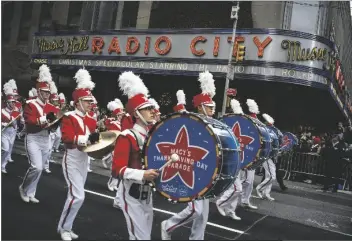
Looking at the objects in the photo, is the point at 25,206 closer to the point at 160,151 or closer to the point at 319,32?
the point at 160,151

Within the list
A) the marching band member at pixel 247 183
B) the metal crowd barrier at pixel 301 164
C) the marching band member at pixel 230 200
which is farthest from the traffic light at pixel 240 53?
the marching band member at pixel 230 200

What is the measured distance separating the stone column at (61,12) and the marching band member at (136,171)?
22.3 metres

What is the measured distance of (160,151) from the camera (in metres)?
3.51

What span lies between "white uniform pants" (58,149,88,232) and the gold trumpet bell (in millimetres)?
312

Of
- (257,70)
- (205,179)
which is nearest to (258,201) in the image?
(205,179)

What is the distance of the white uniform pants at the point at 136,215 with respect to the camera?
133 inches

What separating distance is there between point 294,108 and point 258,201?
12177 millimetres

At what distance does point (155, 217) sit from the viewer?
6277 millimetres

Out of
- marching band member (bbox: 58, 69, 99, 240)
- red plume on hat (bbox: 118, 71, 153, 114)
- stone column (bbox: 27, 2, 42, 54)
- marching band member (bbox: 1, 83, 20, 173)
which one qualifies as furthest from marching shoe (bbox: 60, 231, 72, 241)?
stone column (bbox: 27, 2, 42, 54)

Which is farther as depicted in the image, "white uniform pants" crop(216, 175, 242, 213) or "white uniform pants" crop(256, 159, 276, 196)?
"white uniform pants" crop(256, 159, 276, 196)

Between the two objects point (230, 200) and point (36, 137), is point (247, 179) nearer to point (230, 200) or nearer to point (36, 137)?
point (230, 200)

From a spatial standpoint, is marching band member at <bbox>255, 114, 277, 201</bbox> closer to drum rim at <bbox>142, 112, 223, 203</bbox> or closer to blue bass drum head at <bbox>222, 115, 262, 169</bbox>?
blue bass drum head at <bbox>222, 115, 262, 169</bbox>

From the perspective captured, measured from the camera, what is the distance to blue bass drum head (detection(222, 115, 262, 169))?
618 centimetres

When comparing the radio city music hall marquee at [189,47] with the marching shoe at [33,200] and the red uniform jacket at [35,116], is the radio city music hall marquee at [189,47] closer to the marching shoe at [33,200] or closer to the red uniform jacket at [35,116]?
the red uniform jacket at [35,116]
